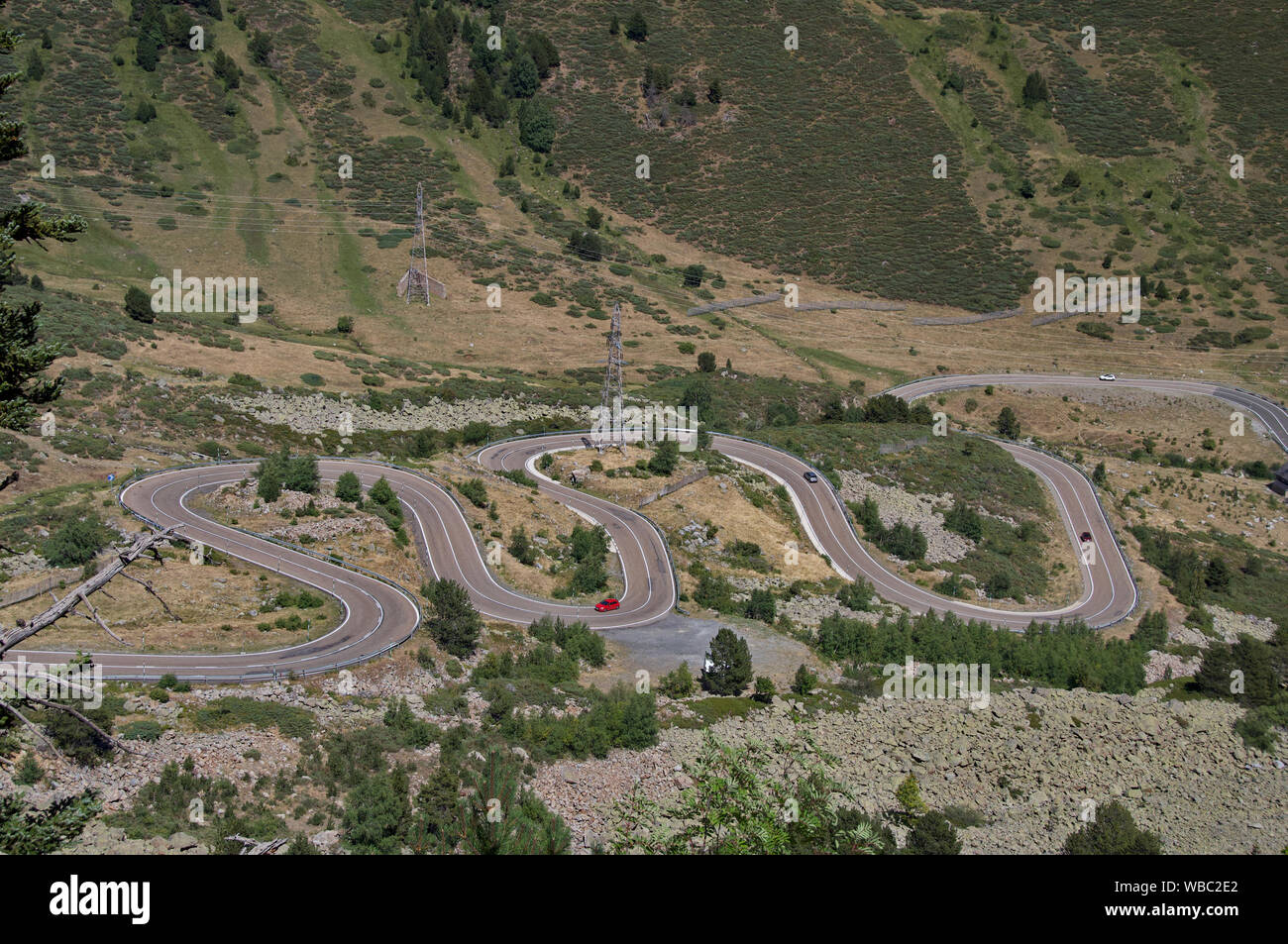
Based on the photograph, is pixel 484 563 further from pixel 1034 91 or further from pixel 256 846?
pixel 1034 91

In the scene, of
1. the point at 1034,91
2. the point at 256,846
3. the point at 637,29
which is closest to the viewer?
the point at 256,846

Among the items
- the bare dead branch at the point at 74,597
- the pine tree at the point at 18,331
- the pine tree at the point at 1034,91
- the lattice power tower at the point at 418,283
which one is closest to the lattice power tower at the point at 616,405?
the lattice power tower at the point at 418,283

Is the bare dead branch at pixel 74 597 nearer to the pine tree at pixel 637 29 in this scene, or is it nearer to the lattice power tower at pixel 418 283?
the lattice power tower at pixel 418 283

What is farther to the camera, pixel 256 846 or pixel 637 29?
pixel 637 29

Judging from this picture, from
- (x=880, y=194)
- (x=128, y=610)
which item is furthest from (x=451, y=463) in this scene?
(x=880, y=194)

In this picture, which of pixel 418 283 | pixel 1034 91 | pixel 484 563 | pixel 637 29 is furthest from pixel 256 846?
pixel 1034 91

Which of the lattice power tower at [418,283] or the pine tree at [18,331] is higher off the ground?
the lattice power tower at [418,283]

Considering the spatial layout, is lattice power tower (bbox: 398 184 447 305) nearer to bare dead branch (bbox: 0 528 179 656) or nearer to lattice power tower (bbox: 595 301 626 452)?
lattice power tower (bbox: 595 301 626 452)

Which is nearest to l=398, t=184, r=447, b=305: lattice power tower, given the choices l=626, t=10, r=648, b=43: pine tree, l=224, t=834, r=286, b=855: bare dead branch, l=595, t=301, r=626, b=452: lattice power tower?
l=595, t=301, r=626, b=452: lattice power tower
